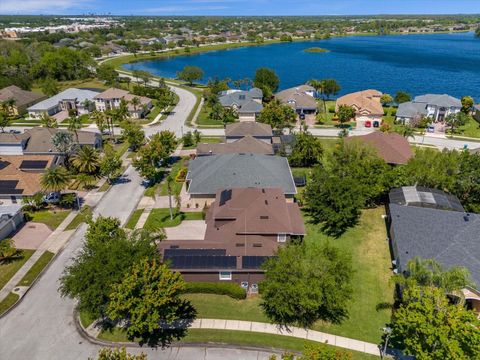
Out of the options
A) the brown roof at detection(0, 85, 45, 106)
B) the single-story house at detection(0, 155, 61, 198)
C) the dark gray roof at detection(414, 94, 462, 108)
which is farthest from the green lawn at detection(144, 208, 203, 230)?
the brown roof at detection(0, 85, 45, 106)

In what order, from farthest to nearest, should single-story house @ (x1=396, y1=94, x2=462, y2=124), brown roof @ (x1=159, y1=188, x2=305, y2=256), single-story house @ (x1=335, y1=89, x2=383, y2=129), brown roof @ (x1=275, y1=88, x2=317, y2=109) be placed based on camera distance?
brown roof @ (x1=275, y1=88, x2=317, y2=109), single-story house @ (x1=396, y1=94, x2=462, y2=124), single-story house @ (x1=335, y1=89, x2=383, y2=129), brown roof @ (x1=159, y1=188, x2=305, y2=256)

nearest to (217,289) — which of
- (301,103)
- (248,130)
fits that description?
(248,130)

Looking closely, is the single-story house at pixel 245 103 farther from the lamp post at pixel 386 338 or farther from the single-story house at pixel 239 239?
the lamp post at pixel 386 338

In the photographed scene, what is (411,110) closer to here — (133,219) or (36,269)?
(133,219)

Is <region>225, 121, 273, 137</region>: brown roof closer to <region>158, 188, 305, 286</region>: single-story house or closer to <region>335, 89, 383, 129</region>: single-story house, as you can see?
<region>158, 188, 305, 286</region>: single-story house

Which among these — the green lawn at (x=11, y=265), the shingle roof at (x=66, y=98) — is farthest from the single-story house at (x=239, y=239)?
the shingle roof at (x=66, y=98)

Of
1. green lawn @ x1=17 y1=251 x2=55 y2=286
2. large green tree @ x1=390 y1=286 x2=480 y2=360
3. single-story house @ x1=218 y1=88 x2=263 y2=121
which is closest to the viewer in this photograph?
large green tree @ x1=390 y1=286 x2=480 y2=360

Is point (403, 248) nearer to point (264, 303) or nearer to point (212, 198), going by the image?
point (264, 303)
